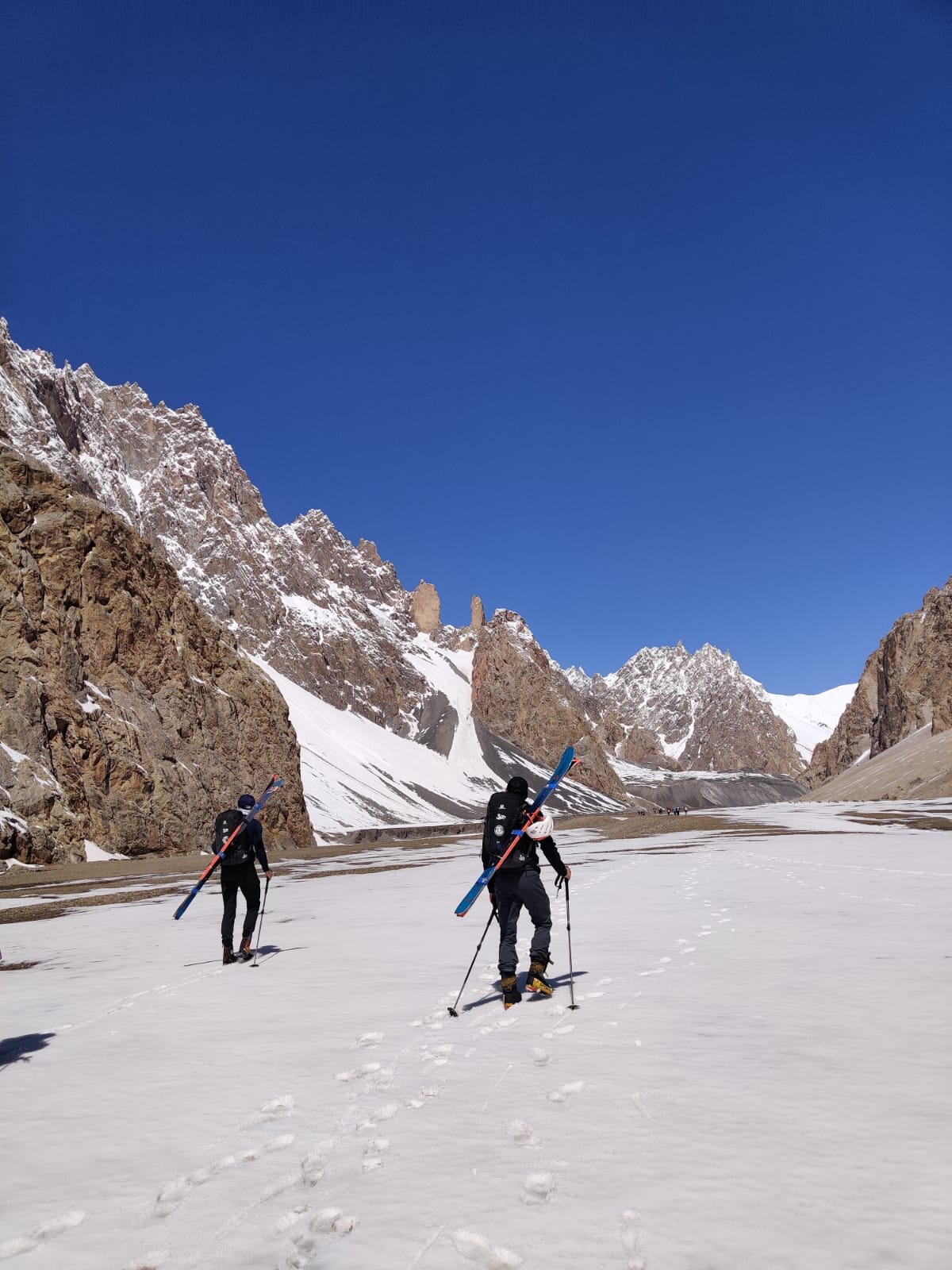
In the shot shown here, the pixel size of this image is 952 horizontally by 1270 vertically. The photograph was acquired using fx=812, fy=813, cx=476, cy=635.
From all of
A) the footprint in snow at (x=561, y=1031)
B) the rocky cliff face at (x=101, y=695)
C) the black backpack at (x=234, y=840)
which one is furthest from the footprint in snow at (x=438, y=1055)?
the rocky cliff face at (x=101, y=695)

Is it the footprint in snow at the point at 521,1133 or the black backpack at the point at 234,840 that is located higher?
the black backpack at the point at 234,840

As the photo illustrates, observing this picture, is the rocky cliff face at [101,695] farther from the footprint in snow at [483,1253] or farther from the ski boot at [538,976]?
A: the footprint in snow at [483,1253]

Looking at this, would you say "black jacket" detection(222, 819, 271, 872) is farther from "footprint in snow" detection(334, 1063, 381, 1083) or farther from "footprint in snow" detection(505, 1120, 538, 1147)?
"footprint in snow" detection(505, 1120, 538, 1147)

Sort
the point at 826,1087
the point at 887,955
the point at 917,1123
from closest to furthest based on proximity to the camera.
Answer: the point at 917,1123, the point at 826,1087, the point at 887,955

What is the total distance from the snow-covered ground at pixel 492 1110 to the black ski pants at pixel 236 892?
0.90 m

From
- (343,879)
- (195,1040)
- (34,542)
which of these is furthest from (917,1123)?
(34,542)

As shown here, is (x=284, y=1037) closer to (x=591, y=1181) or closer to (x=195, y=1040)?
(x=195, y=1040)

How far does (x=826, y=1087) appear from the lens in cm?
578

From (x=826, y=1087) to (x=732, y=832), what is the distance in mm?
48213

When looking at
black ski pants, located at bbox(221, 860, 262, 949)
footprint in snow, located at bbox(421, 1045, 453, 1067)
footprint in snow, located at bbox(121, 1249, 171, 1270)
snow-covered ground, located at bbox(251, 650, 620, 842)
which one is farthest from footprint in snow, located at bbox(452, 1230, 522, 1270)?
snow-covered ground, located at bbox(251, 650, 620, 842)

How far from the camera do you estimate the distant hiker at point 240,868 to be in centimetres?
1301

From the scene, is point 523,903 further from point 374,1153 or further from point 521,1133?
point 374,1153

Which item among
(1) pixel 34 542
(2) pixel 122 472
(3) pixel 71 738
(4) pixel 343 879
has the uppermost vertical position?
(2) pixel 122 472

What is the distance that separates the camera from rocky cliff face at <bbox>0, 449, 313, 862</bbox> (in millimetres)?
47312
